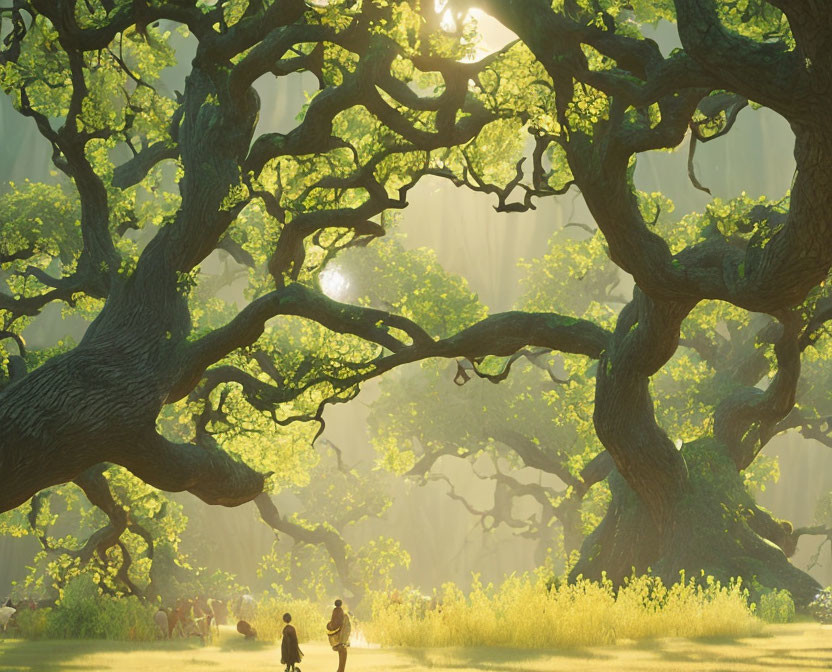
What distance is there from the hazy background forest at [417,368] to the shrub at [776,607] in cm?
2513

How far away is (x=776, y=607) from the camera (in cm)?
1805

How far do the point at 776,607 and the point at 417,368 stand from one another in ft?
108

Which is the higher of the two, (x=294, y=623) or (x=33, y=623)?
(x=294, y=623)

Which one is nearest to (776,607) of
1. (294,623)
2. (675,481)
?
(675,481)

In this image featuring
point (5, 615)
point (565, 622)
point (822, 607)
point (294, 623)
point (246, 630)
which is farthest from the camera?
point (5, 615)

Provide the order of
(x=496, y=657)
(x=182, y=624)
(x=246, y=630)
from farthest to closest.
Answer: (x=182, y=624), (x=246, y=630), (x=496, y=657)

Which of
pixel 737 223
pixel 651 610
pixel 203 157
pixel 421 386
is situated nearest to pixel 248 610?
pixel 421 386

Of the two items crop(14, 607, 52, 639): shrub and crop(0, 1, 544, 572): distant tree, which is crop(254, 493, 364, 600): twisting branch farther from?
crop(0, 1, 544, 572): distant tree

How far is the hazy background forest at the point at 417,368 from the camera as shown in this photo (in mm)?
43656

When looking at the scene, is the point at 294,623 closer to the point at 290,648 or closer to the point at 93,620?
the point at 93,620

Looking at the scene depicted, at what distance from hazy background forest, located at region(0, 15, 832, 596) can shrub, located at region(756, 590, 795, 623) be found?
2513 centimetres

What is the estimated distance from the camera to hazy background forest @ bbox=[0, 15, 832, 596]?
143 feet

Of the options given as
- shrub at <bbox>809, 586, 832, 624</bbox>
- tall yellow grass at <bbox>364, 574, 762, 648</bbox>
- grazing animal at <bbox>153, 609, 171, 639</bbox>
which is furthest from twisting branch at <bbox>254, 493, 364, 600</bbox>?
shrub at <bbox>809, 586, 832, 624</bbox>

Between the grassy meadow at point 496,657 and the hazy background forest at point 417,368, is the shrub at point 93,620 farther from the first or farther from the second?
the hazy background forest at point 417,368
